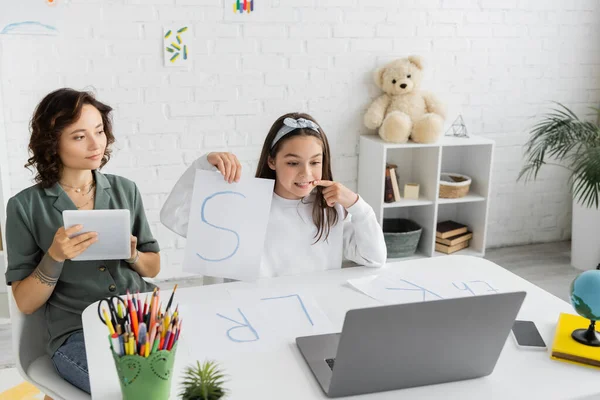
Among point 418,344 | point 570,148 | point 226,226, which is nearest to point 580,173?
point 570,148

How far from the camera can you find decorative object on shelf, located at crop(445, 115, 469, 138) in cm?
355

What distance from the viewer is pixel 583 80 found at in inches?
149

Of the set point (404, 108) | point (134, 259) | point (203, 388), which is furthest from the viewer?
point (404, 108)

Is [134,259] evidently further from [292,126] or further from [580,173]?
[580,173]

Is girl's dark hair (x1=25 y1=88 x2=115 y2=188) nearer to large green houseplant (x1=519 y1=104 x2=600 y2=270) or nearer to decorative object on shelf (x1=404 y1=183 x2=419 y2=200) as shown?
decorative object on shelf (x1=404 y1=183 x2=419 y2=200)

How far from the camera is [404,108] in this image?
11.0ft

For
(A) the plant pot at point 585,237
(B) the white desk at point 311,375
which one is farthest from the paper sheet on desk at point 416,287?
(A) the plant pot at point 585,237

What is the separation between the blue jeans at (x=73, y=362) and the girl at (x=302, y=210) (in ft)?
1.29

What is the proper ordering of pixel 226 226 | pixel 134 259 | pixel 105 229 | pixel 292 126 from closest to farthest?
pixel 105 229
pixel 226 226
pixel 134 259
pixel 292 126

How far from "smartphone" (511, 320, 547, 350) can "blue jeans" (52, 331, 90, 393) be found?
0.94 metres

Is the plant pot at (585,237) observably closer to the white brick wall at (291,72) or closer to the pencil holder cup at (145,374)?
the white brick wall at (291,72)

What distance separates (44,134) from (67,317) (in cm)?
47

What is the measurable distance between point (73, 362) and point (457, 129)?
2.66 metres

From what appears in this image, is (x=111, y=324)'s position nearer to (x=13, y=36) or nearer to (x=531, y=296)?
(x=531, y=296)
